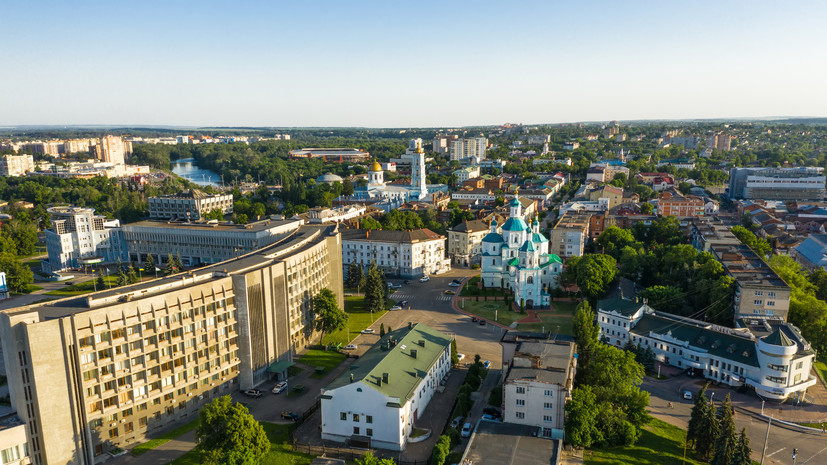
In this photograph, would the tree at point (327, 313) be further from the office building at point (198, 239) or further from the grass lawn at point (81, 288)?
the grass lawn at point (81, 288)

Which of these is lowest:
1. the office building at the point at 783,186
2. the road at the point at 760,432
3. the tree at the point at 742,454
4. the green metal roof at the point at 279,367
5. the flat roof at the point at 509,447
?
the road at the point at 760,432

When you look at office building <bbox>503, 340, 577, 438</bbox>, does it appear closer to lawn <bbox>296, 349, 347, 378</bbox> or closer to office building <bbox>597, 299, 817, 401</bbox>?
office building <bbox>597, 299, 817, 401</bbox>

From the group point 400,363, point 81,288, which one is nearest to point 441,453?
point 400,363

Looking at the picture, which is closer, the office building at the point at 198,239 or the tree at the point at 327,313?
the tree at the point at 327,313

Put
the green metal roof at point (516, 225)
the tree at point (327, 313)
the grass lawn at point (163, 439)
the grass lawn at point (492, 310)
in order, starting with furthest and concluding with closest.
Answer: the green metal roof at point (516, 225) → the grass lawn at point (492, 310) → the tree at point (327, 313) → the grass lawn at point (163, 439)

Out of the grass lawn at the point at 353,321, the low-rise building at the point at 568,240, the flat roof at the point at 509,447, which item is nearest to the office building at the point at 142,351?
the grass lawn at the point at 353,321

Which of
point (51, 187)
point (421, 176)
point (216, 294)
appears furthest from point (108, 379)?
point (51, 187)

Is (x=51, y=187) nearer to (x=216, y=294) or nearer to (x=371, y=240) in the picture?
(x=371, y=240)

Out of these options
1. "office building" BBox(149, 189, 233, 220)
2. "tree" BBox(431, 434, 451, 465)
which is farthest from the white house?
"office building" BBox(149, 189, 233, 220)
